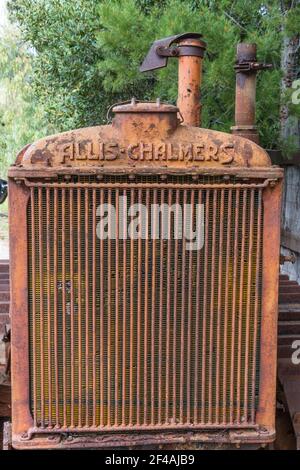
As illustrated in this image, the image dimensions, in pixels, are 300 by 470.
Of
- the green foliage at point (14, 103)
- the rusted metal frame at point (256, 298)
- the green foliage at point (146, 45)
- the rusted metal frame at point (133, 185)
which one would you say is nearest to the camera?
the rusted metal frame at point (133, 185)

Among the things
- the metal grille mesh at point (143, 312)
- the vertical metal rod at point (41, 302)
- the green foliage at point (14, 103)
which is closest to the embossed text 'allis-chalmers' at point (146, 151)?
the metal grille mesh at point (143, 312)

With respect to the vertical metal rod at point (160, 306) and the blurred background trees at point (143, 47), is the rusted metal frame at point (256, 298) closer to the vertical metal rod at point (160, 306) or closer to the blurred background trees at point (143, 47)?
the vertical metal rod at point (160, 306)

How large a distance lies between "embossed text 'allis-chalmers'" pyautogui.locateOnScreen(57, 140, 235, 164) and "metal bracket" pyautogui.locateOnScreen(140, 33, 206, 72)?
0.88 meters

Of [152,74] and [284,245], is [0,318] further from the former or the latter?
[284,245]

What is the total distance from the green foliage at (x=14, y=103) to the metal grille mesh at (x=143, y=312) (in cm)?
1274

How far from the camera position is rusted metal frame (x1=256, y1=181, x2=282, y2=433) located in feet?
8.42

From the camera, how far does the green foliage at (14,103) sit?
15.7 metres

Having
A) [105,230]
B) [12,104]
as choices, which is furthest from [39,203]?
[12,104]

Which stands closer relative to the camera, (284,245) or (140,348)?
(140,348)

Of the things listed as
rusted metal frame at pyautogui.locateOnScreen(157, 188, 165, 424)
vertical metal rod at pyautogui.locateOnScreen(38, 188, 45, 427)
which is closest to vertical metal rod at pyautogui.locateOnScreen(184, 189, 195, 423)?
rusted metal frame at pyautogui.locateOnScreen(157, 188, 165, 424)

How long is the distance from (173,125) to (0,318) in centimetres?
169

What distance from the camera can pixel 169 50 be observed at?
129 inches
